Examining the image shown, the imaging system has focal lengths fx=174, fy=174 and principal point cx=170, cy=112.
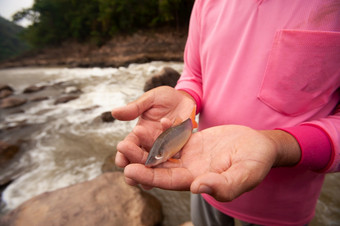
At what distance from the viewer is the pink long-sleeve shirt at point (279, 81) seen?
3.62 ft

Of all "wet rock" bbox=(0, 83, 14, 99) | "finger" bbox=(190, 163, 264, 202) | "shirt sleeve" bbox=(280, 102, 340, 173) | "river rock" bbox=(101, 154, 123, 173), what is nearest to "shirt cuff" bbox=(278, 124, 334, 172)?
"shirt sleeve" bbox=(280, 102, 340, 173)

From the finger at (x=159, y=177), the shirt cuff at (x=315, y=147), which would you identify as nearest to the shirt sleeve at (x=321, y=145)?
the shirt cuff at (x=315, y=147)

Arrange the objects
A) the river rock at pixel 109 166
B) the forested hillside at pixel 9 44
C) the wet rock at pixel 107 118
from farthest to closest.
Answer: the forested hillside at pixel 9 44 → the wet rock at pixel 107 118 → the river rock at pixel 109 166

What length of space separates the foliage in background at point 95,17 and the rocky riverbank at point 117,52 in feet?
5.21

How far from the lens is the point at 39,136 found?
636 cm

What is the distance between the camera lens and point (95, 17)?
106ft

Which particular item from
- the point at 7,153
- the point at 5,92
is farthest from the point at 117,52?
the point at 7,153

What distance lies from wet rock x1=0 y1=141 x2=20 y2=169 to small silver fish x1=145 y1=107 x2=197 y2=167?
5.66 metres

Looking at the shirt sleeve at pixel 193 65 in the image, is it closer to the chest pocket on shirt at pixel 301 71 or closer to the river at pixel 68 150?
the chest pocket on shirt at pixel 301 71

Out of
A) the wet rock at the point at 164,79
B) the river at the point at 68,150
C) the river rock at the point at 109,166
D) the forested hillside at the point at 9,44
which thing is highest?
the forested hillside at the point at 9,44

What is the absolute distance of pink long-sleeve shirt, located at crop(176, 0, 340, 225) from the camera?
3.62 ft

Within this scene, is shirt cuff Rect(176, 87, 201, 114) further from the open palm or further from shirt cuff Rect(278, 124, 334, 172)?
shirt cuff Rect(278, 124, 334, 172)

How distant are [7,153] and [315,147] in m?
7.05

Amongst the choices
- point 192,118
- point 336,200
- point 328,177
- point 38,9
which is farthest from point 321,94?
point 38,9
